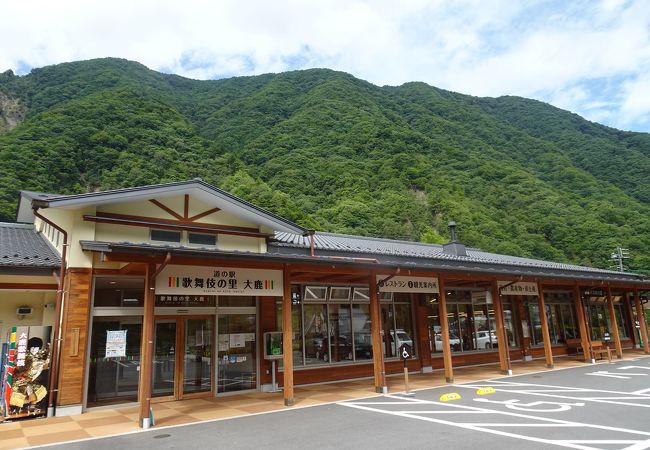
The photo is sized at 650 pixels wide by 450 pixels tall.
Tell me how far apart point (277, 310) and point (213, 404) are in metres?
2.93

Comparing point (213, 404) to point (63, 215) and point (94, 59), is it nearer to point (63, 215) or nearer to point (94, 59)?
point (63, 215)

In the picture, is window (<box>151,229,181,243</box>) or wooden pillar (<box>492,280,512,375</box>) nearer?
window (<box>151,229,181,243</box>)

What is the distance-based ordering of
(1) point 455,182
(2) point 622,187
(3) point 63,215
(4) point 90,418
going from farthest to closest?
(2) point 622,187 < (1) point 455,182 < (3) point 63,215 < (4) point 90,418

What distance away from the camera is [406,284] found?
1137cm

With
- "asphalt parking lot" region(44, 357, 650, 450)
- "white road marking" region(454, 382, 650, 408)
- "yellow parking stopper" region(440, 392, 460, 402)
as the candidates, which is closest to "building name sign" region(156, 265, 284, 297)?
"asphalt parking lot" region(44, 357, 650, 450)

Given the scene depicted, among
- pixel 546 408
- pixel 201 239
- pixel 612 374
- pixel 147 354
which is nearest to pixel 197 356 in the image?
pixel 147 354

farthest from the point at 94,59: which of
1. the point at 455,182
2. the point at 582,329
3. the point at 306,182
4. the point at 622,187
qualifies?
the point at 622,187

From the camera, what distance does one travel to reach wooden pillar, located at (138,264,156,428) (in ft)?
23.8

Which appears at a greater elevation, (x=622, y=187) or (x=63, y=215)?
(x=622, y=187)

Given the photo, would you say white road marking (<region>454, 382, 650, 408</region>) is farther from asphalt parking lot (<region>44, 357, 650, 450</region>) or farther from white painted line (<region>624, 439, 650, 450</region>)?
white painted line (<region>624, 439, 650, 450</region>)

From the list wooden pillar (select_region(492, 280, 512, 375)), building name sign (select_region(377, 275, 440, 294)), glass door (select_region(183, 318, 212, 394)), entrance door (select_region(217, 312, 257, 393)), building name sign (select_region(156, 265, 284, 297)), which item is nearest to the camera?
building name sign (select_region(156, 265, 284, 297))

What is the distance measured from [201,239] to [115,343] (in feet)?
9.92

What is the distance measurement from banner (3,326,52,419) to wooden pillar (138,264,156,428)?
2.31 meters

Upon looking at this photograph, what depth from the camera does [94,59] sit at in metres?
56.4
